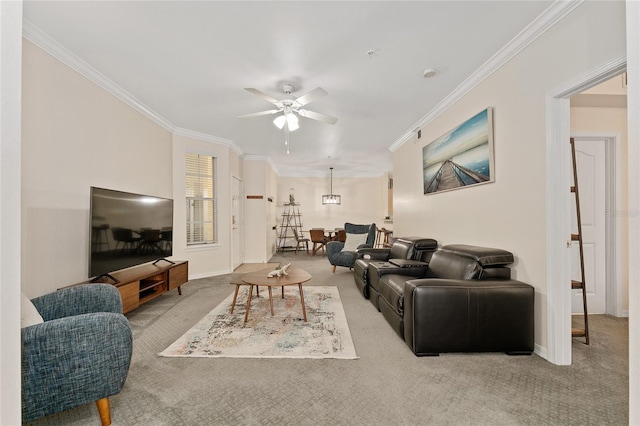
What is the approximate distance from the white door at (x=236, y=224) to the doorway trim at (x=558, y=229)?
531 cm

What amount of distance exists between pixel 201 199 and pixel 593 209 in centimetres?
581

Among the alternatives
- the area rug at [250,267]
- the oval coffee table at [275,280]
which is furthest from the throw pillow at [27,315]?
the area rug at [250,267]

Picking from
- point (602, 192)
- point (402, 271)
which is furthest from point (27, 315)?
point (602, 192)

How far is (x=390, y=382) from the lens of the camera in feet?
6.22

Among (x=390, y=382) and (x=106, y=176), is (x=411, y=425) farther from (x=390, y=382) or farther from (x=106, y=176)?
(x=106, y=176)

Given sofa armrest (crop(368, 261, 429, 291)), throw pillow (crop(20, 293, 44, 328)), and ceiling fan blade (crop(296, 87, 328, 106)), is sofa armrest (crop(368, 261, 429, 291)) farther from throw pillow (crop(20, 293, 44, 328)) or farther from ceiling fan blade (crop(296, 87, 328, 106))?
throw pillow (crop(20, 293, 44, 328))

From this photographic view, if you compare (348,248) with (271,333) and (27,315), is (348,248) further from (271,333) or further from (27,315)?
(27,315)

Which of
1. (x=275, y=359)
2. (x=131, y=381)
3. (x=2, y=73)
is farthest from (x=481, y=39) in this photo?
(x=131, y=381)

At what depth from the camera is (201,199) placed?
5320mm

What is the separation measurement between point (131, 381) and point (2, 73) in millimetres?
1990

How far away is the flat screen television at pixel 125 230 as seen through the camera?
8.69ft

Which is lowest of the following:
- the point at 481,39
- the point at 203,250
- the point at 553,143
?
the point at 203,250

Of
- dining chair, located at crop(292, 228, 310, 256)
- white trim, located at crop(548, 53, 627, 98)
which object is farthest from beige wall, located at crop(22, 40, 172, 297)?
dining chair, located at crop(292, 228, 310, 256)

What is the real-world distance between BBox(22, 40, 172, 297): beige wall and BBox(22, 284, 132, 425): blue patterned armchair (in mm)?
1401
